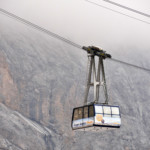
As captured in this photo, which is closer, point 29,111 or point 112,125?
point 112,125

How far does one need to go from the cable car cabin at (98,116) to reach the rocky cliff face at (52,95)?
85708mm

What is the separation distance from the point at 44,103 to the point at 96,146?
30371 mm

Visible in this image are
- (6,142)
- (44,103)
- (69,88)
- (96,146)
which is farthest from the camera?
(69,88)

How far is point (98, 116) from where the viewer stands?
3525 centimetres

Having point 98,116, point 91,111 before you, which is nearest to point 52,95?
point 91,111

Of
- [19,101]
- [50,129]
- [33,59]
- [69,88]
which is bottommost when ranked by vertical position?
[50,129]

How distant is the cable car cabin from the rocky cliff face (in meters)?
85.7

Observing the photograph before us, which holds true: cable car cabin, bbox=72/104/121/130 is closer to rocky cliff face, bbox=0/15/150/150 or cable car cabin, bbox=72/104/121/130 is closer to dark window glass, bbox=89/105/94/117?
dark window glass, bbox=89/105/94/117

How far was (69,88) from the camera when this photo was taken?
152 meters

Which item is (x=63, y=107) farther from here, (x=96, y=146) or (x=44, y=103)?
(x=96, y=146)

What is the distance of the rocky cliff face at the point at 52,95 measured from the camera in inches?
4951

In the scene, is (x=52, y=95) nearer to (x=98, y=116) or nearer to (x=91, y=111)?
(x=91, y=111)

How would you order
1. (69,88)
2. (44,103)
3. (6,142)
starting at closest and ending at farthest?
(6,142) → (44,103) → (69,88)

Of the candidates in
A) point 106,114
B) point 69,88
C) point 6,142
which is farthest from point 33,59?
point 106,114
